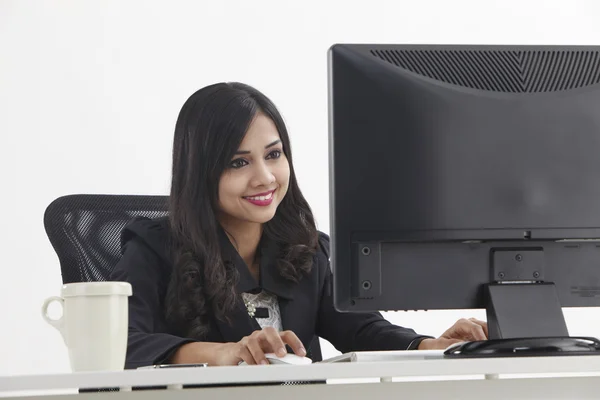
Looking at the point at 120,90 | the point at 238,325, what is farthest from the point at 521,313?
the point at 120,90

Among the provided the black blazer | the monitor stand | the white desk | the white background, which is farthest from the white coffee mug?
the white background

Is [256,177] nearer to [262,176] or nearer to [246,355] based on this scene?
[262,176]

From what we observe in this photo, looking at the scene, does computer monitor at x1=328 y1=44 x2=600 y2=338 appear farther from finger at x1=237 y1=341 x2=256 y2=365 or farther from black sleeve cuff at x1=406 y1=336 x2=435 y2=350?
black sleeve cuff at x1=406 y1=336 x2=435 y2=350

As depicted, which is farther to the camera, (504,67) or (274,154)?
(274,154)

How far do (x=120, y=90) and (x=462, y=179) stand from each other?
2546 millimetres

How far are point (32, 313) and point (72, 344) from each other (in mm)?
2487

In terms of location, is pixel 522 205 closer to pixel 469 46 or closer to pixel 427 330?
pixel 469 46

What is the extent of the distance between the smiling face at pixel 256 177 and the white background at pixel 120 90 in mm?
1640

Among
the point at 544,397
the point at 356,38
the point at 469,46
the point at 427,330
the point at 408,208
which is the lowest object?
the point at 427,330

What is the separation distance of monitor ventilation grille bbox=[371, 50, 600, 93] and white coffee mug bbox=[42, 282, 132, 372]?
1.54 feet

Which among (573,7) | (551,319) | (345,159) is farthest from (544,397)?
(573,7)

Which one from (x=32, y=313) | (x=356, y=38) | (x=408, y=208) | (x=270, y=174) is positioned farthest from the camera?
(x=356, y=38)

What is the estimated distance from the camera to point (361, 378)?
0.91 metres

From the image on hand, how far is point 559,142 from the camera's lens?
1.20 m
